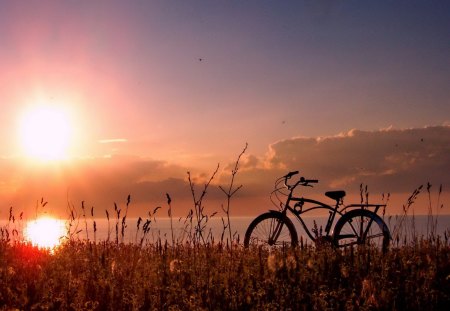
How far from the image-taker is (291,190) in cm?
1270

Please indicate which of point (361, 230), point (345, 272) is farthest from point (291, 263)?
point (361, 230)

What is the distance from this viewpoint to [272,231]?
12867 millimetres

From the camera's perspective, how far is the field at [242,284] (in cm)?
662

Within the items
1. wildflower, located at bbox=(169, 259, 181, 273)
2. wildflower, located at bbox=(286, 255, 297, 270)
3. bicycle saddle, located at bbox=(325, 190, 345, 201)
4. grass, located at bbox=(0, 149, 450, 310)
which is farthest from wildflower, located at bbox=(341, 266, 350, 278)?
bicycle saddle, located at bbox=(325, 190, 345, 201)

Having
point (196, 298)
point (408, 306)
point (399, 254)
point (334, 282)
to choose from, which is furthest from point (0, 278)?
point (399, 254)

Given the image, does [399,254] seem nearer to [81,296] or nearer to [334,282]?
[334,282]

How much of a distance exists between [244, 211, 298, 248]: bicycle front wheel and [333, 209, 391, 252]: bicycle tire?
119cm

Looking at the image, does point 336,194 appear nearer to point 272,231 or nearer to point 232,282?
point 272,231

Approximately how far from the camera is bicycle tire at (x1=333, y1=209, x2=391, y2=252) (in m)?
11.0

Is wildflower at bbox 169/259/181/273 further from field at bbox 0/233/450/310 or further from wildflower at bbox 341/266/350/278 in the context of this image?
wildflower at bbox 341/266/350/278

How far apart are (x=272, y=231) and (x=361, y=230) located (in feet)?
8.20

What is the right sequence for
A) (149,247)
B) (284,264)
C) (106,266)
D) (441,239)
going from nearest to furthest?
1. (284,264)
2. (106,266)
3. (441,239)
4. (149,247)

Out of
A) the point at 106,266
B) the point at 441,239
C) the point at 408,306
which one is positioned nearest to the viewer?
the point at 408,306

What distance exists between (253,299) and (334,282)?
1.25 meters
